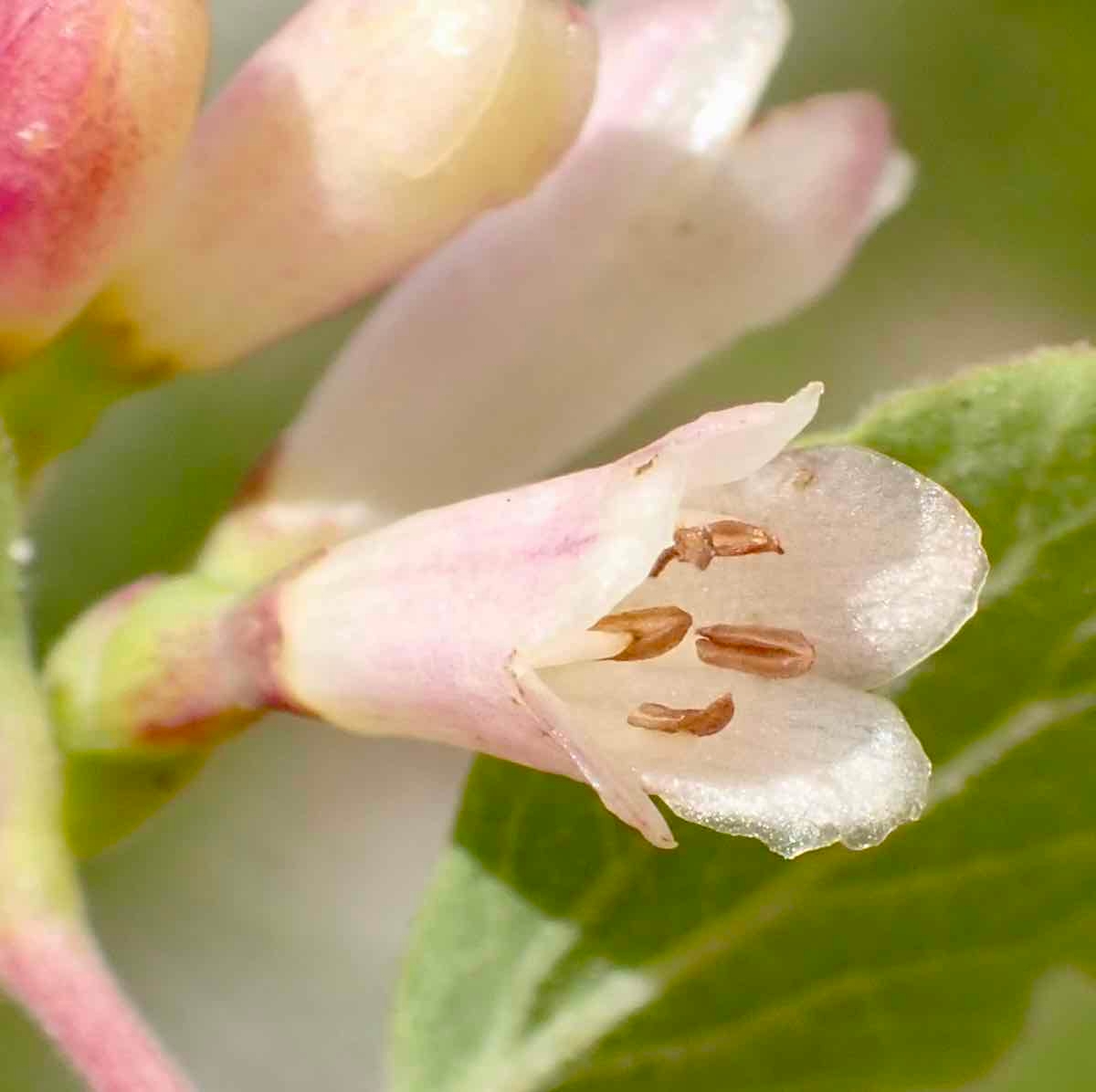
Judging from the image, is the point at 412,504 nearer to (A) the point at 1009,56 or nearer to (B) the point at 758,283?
(B) the point at 758,283

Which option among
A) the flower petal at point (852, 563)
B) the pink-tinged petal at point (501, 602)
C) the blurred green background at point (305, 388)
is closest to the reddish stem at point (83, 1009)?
the pink-tinged petal at point (501, 602)

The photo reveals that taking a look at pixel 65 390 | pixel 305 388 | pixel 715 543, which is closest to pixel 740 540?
pixel 715 543

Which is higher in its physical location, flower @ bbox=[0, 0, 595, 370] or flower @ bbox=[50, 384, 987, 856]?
flower @ bbox=[0, 0, 595, 370]

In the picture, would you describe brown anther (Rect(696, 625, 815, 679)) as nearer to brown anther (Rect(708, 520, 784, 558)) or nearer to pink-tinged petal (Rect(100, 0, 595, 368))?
brown anther (Rect(708, 520, 784, 558))

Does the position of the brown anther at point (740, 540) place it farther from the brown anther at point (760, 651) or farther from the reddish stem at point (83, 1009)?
the reddish stem at point (83, 1009)

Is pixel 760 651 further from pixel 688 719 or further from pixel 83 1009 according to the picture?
pixel 83 1009

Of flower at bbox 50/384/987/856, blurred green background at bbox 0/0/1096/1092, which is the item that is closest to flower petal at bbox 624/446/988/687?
flower at bbox 50/384/987/856

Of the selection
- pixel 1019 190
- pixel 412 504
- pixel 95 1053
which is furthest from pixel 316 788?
pixel 95 1053
